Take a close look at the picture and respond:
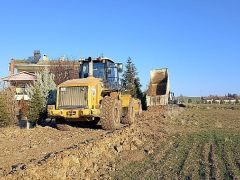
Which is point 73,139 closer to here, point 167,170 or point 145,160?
point 145,160

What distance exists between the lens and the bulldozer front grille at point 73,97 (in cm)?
1520

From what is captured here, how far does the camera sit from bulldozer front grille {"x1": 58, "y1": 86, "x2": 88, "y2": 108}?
1520 cm

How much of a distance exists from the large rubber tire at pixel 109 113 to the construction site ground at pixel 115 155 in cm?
42

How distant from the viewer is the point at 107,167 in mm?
10445

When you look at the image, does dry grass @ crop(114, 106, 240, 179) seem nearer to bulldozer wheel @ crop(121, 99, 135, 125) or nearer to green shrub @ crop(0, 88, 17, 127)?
bulldozer wheel @ crop(121, 99, 135, 125)

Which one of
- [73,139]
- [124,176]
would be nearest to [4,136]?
[73,139]

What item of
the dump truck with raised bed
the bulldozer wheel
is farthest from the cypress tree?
the bulldozer wheel

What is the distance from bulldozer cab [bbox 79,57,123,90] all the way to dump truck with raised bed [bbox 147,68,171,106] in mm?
13148

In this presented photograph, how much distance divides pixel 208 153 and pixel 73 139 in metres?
4.33

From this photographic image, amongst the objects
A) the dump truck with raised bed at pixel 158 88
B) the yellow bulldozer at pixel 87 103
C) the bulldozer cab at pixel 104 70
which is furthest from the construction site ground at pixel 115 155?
the dump truck with raised bed at pixel 158 88

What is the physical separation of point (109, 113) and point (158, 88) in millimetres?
A: 17751

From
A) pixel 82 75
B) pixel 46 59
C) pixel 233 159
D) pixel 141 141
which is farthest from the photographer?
pixel 46 59

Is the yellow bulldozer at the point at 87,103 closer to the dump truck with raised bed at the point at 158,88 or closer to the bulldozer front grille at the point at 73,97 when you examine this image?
the bulldozer front grille at the point at 73,97

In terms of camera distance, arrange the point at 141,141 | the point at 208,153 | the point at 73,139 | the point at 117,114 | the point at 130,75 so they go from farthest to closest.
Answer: the point at 130,75 < the point at 117,114 < the point at 141,141 < the point at 73,139 < the point at 208,153
